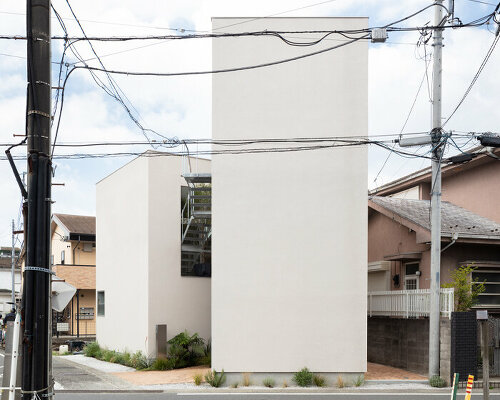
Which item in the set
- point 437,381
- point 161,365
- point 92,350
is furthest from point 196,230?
point 437,381

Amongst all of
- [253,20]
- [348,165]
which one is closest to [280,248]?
[348,165]

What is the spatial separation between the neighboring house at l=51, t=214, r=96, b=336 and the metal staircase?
46.4 ft

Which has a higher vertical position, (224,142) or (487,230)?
(224,142)

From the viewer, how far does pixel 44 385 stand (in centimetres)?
627

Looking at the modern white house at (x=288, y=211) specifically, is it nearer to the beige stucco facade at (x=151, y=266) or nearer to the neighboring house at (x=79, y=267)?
the beige stucco facade at (x=151, y=266)

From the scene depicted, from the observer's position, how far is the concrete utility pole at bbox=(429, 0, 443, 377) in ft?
48.2

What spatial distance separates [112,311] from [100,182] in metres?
5.34

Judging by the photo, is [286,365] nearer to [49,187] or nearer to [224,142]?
[224,142]

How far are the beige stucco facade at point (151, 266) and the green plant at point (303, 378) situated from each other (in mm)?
5667

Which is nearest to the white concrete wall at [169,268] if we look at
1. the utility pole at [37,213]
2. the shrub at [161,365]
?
the shrub at [161,365]

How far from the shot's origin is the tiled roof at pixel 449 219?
57.0 ft

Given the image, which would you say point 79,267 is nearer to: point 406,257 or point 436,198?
point 406,257

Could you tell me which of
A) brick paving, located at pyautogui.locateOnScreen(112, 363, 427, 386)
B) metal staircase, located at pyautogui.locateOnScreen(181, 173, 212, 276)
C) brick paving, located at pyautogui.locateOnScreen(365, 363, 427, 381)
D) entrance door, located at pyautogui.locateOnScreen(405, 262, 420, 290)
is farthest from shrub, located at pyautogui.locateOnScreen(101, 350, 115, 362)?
entrance door, located at pyautogui.locateOnScreen(405, 262, 420, 290)

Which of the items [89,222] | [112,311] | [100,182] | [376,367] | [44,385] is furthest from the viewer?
[89,222]
